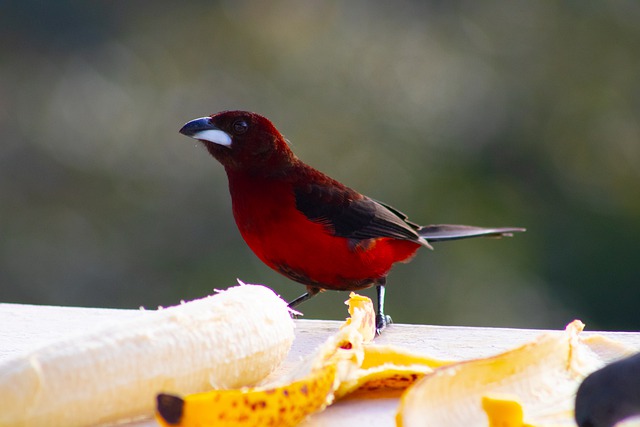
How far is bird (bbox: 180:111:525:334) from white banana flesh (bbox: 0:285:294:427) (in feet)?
2.39

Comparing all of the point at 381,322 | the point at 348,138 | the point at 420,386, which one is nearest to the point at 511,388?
the point at 420,386

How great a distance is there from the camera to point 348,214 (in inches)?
99.1

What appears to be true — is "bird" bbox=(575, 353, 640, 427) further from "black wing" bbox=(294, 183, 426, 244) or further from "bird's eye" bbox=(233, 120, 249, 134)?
"bird's eye" bbox=(233, 120, 249, 134)

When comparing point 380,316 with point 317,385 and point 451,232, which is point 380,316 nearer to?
point 451,232

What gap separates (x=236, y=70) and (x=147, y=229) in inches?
46.3

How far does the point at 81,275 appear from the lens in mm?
5586

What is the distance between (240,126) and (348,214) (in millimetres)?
366

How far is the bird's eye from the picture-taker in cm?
244

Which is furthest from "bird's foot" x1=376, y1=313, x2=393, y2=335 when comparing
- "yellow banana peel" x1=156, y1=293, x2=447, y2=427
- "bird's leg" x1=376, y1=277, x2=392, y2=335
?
"yellow banana peel" x1=156, y1=293, x2=447, y2=427

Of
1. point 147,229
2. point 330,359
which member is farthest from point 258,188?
point 147,229

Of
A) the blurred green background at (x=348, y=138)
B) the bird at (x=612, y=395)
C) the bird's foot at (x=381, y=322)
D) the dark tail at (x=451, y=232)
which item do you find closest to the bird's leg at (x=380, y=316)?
the bird's foot at (x=381, y=322)

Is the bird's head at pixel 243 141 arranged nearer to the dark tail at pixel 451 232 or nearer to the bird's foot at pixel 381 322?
the bird's foot at pixel 381 322

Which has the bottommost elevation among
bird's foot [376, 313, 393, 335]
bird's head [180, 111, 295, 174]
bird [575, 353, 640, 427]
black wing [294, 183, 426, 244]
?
bird's foot [376, 313, 393, 335]

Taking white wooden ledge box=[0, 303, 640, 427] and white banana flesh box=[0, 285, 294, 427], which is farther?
white wooden ledge box=[0, 303, 640, 427]
